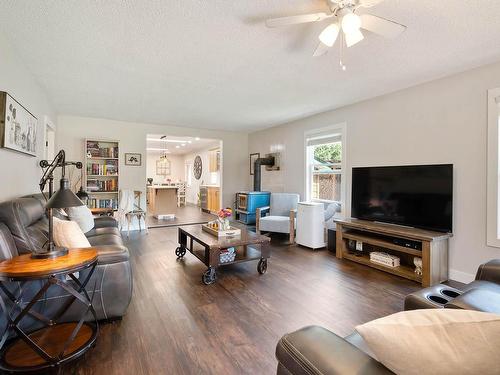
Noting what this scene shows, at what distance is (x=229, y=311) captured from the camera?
7.33ft

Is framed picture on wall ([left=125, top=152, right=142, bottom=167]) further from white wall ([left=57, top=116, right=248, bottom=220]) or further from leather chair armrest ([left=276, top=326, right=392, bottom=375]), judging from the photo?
leather chair armrest ([left=276, top=326, right=392, bottom=375])

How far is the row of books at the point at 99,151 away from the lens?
17.5 ft

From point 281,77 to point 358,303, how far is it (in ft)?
8.51

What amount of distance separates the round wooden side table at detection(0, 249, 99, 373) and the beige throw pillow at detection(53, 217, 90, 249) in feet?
0.71

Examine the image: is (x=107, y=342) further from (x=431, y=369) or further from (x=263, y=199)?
(x=263, y=199)

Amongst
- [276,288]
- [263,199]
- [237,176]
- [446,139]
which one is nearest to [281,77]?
A: [446,139]

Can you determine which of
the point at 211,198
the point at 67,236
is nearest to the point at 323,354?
the point at 67,236

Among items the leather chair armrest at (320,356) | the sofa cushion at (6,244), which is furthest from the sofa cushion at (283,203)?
the leather chair armrest at (320,356)

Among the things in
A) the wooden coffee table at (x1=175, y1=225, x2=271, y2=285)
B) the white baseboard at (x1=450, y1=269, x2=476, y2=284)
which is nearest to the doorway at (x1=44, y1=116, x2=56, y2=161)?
the wooden coffee table at (x1=175, y1=225, x2=271, y2=285)

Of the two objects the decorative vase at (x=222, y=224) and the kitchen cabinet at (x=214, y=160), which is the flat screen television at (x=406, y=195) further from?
the kitchen cabinet at (x=214, y=160)

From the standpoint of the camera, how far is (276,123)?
19.2ft

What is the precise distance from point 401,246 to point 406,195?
0.65 meters

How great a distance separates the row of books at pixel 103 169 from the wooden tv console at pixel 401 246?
4664mm

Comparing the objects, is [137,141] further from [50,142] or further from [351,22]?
[351,22]
